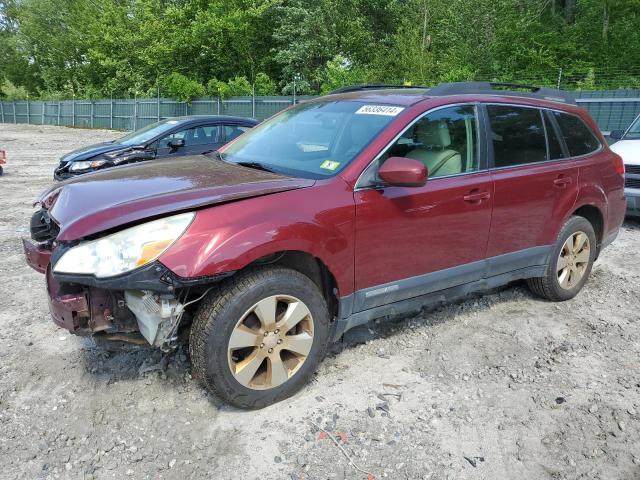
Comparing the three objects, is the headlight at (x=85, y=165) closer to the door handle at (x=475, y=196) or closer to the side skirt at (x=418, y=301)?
the side skirt at (x=418, y=301)

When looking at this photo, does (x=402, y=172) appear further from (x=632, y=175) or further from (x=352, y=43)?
(x=352, y=43)

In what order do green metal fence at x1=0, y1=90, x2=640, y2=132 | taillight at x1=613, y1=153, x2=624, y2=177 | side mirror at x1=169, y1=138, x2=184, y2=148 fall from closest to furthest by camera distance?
taillight at x1=613, y1=153, x2=624, y2=177 → side mirror at x1=169, y1=138, x2=184, y2=148 → green metal fence at x1=0, y1=90, x2=640, y2=132

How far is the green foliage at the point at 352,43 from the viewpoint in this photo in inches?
981

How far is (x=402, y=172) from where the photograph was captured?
3098mm

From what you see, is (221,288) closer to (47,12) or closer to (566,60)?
(566,60)

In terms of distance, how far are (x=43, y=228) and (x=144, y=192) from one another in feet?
2.48

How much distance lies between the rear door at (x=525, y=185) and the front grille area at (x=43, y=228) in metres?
2.95

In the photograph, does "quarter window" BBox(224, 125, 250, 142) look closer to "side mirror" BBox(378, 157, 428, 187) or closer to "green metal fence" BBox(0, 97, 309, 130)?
A: "side mirror" BBox(378, 157, 428, 187)

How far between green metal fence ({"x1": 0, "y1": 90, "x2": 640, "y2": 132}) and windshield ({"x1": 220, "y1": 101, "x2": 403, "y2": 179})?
12379 mm

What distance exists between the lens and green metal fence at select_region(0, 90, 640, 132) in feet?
45.5

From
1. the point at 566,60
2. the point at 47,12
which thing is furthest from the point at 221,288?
the point at 47,12

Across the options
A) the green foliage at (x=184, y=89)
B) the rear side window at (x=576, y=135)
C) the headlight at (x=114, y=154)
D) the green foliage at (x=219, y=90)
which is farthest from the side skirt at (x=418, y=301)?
the green foliage at (x=184, y=89)

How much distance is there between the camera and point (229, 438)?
2803 mm

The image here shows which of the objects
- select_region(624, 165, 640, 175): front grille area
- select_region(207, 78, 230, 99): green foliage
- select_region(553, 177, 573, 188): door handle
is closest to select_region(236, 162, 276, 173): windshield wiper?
select_region(553, 177, 573, 188): door handle
